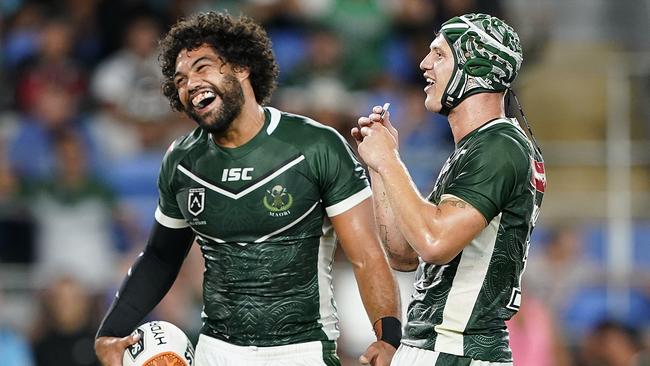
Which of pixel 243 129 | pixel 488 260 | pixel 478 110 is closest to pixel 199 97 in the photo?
pixel 243 129

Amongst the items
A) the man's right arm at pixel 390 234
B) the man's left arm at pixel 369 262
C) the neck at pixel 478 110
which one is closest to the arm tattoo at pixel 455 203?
the neck at pixel 478 110

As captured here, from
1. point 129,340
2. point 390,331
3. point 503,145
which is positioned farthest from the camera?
point 129,340

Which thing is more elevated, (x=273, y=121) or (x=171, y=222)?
(x=273, y=121)

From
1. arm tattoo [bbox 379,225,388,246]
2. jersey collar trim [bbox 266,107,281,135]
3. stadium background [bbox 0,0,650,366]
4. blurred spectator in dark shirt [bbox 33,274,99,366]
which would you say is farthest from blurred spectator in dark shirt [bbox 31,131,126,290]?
arm tattoo [bbox 379,225,388,246]

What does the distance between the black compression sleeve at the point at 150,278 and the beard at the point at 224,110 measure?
23.3 inches

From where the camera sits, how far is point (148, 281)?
553 cm

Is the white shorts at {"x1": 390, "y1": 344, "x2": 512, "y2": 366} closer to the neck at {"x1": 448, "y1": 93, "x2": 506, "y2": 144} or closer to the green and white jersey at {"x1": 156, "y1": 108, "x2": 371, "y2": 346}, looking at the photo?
the green and white jersey at {"x1": 156, "y1": 108, "x2": 371, "y2": 346}

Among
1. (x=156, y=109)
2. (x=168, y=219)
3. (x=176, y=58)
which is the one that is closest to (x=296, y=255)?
(x=168, y=219)

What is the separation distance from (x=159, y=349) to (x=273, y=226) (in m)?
0.70

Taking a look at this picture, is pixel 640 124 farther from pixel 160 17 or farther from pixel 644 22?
pixel 160 17

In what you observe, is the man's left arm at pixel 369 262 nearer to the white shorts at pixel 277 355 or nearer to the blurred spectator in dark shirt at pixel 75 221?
the white shorts at pixel 277 355

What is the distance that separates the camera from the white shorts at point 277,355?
16.8 feet

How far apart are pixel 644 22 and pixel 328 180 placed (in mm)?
7647

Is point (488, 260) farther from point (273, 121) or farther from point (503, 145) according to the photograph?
point (273, 121)
